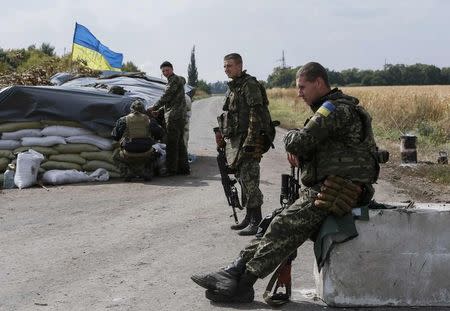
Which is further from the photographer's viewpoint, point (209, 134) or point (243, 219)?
point (209, 134)

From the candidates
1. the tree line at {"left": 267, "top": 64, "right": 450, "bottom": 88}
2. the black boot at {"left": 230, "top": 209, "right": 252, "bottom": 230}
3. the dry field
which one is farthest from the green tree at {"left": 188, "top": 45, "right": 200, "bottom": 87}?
the black boot at {"left": 230, "top": 209, "right": 252, "bottom": 230}

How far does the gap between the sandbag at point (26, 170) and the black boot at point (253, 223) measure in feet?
15.2

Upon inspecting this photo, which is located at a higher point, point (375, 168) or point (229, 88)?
point (229, 88)

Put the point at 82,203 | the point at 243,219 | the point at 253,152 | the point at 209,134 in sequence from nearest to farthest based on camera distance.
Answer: the point at 253,152, the point at 243,219, the point at 82,203, the point at 209,134

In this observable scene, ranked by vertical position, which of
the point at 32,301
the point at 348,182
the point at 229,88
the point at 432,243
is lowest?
the point at 32,301

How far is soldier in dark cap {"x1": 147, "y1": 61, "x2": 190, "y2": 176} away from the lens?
11336mm

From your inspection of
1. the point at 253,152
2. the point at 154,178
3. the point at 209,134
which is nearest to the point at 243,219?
the point at 253,152

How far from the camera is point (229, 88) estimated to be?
7258mm

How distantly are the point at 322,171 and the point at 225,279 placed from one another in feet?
3.42

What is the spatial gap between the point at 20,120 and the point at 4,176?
1.06 meters

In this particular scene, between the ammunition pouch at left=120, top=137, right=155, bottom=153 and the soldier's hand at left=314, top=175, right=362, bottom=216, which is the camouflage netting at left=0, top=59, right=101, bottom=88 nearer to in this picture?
the ammunition pouch at left=120, top=137, right=155, bottom=153

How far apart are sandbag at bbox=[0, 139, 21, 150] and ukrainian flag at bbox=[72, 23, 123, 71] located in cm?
942

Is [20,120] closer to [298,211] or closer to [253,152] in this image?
[253,152]

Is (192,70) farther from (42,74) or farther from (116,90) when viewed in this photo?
(116,90)
